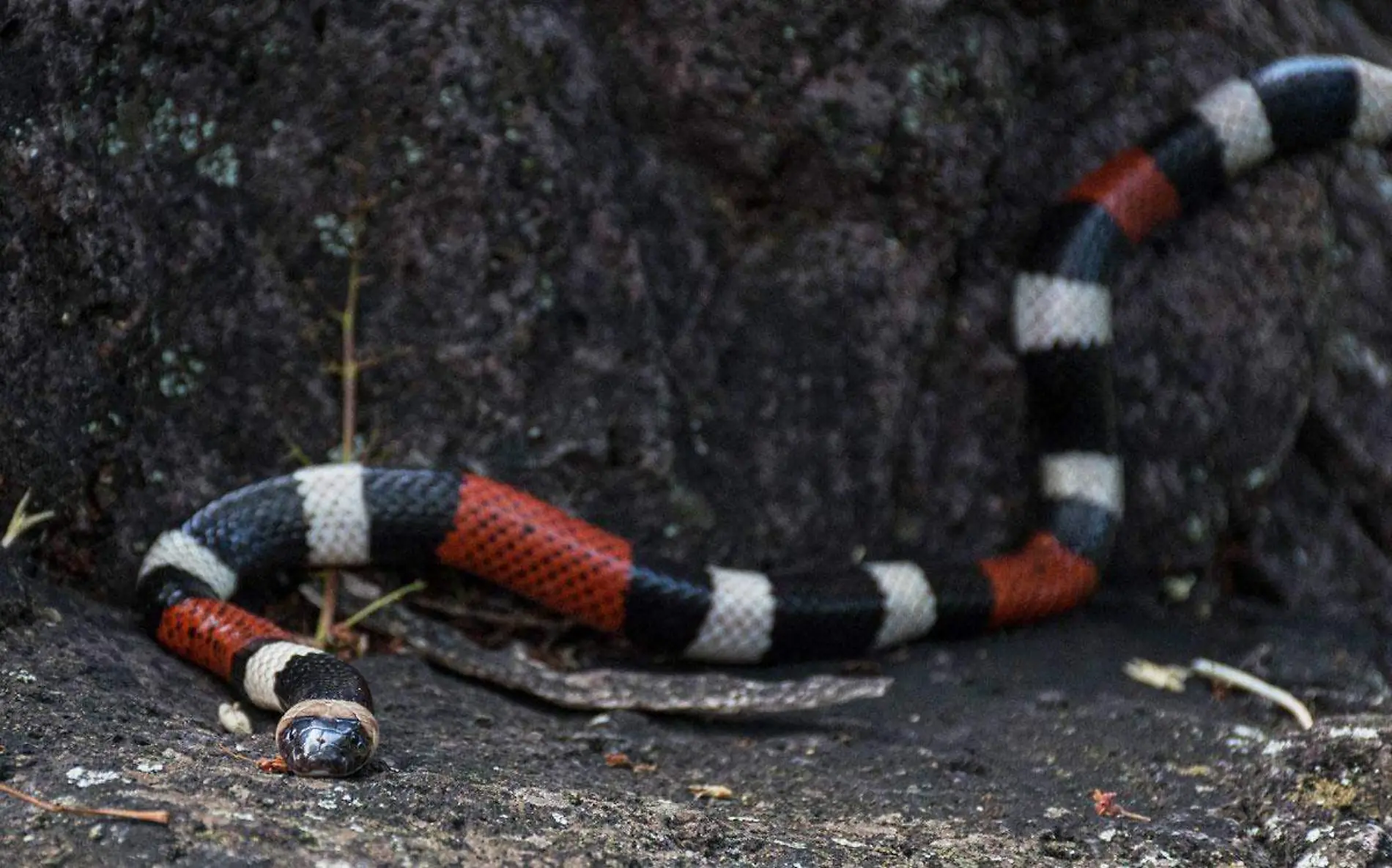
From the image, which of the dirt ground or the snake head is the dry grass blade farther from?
the snake head

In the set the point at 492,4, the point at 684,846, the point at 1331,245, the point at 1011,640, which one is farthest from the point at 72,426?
the point at 1331,245

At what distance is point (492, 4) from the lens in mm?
3824

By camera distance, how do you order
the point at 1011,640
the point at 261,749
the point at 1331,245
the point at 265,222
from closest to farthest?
the point at 261,749
the point at 265,222
the point at 1011,640
the point at 1331,245

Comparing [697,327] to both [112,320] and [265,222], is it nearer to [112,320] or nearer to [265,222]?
[265,222]

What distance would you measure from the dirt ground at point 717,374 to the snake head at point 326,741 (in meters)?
0.05

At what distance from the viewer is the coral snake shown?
3.46m

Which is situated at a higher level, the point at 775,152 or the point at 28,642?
the point at 775,152

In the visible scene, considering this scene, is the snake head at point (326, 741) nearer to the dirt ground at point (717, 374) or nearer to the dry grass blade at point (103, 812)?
the dirt ground at point (717, 374)

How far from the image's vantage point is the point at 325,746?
2.58m

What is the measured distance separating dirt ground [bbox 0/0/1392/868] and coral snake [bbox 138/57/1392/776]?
0.37ft

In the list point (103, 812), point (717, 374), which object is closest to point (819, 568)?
point (717, 374)

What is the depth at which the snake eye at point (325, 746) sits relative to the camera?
2.56 meters

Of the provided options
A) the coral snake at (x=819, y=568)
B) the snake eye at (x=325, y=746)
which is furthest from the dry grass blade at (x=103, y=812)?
the coral snake at (x=819, y=568)

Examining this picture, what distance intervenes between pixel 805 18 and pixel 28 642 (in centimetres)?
270
